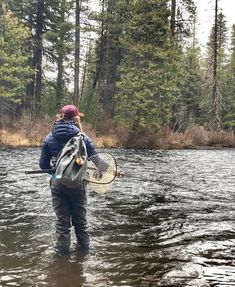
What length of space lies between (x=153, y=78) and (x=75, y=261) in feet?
90.3

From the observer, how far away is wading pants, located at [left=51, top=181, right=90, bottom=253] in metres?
6.27

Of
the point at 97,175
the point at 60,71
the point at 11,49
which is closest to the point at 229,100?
the point at 60,71

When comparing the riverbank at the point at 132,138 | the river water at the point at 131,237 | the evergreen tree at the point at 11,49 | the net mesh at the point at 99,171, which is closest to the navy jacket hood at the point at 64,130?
the net mesh at the point at 99,171

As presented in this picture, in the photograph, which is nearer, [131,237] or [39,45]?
[131,237]

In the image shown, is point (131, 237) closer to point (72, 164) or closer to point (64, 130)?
point (72, 164)

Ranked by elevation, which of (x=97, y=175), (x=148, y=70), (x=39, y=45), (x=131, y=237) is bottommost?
(x=131, y=237)

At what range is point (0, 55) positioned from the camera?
98.9 ft

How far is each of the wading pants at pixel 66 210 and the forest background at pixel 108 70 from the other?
2095 centimetres

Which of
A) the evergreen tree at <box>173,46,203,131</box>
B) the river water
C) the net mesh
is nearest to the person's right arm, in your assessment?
the net mesh

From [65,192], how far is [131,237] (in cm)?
180

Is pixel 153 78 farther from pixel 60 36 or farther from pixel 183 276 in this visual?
pixel 183 276

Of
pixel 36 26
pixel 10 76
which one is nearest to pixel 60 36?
pixel 36 26

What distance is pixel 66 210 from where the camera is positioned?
6.38 meters

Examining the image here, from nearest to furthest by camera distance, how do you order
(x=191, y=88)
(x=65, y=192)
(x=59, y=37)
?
(x=65, y=192) → (x=59, y=37) → (x=191, y=88)
